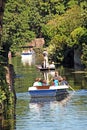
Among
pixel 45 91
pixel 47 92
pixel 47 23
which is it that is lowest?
pixel 47 92

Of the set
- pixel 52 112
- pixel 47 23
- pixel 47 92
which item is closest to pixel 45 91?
pixel 47 92

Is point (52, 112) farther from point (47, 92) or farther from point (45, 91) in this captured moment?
point (47, 92)

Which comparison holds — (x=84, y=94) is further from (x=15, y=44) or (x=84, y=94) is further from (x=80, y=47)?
(x=15, y=44)

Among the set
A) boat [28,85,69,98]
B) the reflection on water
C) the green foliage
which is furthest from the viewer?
the green foliage

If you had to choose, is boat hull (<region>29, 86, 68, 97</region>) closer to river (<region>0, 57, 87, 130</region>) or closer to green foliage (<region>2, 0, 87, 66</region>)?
river (<region>0, 57, 87, 130</region>)

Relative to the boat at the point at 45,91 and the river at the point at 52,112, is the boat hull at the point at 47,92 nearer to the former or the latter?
the boat at the point at 45,91

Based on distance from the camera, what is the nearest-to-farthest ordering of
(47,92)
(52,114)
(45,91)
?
(52,114), (45,91), (47,92)

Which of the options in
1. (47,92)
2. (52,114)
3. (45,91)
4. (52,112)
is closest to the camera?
(52,114)

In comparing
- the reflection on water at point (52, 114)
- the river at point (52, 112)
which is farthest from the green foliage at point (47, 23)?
the reflection on water at point (52, 114)

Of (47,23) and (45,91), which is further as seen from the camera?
(47,23)

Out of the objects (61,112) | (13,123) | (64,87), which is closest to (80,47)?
(64,87)

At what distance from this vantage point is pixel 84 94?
4259 cm

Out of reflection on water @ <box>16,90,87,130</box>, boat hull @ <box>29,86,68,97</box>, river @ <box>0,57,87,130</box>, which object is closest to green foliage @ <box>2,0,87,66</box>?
boat hull @ <box>29,86,68,97</box>

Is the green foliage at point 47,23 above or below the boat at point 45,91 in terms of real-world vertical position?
above
